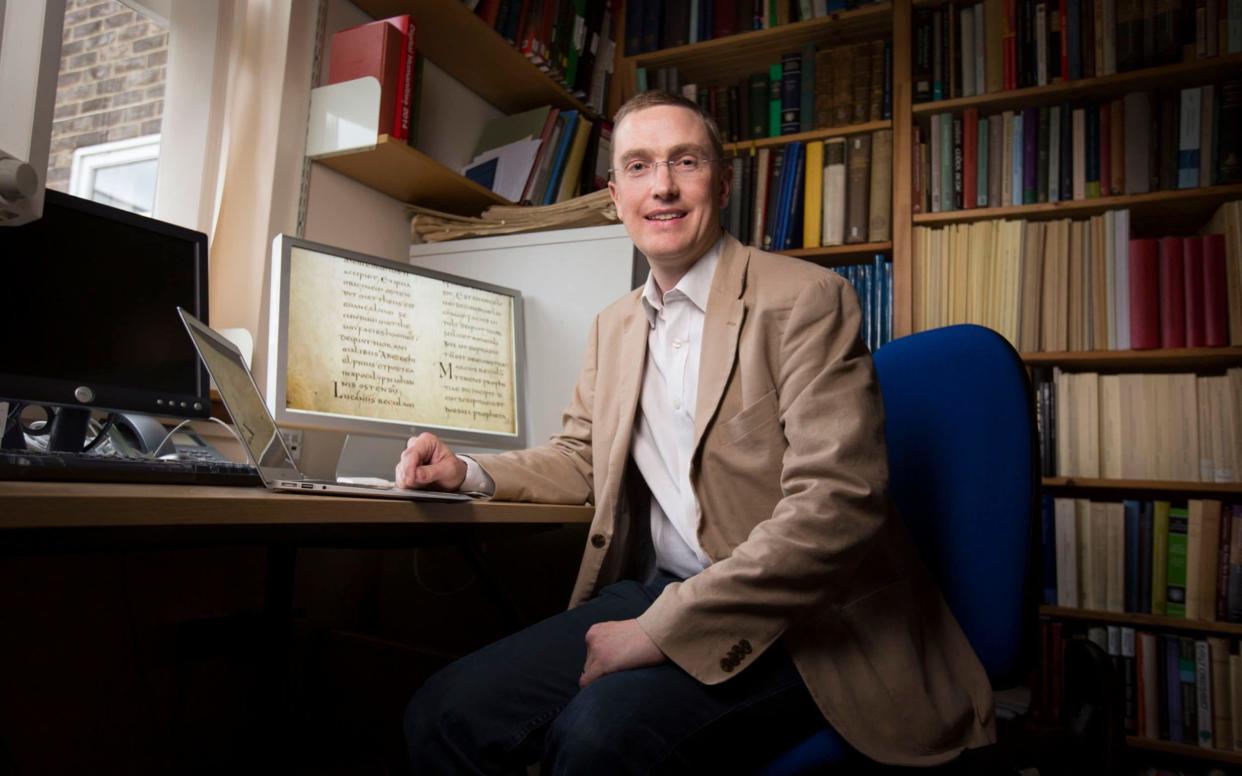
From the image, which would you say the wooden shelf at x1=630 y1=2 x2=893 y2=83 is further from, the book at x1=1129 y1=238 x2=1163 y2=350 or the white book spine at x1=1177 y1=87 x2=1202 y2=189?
the book at x1=1129 y1=238 x2=1163 y2=350

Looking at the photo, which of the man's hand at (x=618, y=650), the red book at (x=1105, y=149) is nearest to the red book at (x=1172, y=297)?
the red book at (x=1105, y=149)

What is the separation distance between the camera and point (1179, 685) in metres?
1.96

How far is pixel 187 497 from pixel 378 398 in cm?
83

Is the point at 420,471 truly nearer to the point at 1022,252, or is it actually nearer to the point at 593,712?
the point at 593,712

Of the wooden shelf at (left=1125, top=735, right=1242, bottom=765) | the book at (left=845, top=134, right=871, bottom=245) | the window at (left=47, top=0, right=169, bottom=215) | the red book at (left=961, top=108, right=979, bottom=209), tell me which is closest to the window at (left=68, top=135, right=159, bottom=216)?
the window at (left=47, top=0, right=169, bottom=215)

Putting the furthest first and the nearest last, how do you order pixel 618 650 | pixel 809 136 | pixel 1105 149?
pixel 809 136 < pixel 1105 149 < pixel 618 650

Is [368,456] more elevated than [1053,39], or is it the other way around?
[1053,39]

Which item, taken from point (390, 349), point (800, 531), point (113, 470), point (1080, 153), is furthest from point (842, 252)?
point (113, 470)

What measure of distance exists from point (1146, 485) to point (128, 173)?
2.52m

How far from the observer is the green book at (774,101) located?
264cm

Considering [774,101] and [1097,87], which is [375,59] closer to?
[774,101]

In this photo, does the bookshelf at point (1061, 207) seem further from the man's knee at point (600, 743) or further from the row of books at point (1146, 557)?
the man's knee at point (600, 743)

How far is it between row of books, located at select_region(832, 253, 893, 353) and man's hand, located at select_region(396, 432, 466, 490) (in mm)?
1530

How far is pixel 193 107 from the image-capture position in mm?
1742
